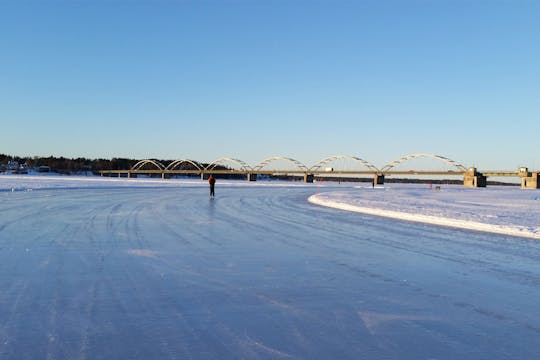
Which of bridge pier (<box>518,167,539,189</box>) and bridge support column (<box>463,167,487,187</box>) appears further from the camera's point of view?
bridge support column (<box>463,167,487,187</box>)

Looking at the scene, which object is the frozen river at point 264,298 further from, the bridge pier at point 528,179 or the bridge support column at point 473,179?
the bridge pier at point 528,179

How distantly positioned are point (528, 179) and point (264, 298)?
410 ft

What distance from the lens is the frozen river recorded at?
387 cm

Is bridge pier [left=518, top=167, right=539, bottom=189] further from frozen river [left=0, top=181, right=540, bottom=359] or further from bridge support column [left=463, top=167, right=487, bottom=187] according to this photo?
frozen river [left=0, top=181, right=540, bottom=359]

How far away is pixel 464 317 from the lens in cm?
477

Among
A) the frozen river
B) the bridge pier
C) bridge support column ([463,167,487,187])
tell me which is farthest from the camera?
bridge support column ([463,167,487,187])

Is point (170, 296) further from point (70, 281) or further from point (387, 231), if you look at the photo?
point (387, 231)

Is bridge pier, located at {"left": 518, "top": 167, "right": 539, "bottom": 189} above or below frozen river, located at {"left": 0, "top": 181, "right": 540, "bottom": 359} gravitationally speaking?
above

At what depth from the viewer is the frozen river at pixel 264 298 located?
12.7 ft

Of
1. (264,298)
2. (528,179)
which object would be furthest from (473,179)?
(264,298)

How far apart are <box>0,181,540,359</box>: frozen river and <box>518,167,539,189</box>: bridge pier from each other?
113 meters

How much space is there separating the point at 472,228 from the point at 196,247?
32.2ft

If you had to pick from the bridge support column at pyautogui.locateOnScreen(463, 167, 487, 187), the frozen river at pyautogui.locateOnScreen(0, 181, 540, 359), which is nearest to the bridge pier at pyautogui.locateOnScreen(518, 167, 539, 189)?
the bridge support column at pyautogui.locateOnScreen(463, 167, 487, 187)

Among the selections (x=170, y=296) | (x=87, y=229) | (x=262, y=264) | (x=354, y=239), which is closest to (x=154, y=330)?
(x=170, y=296)
